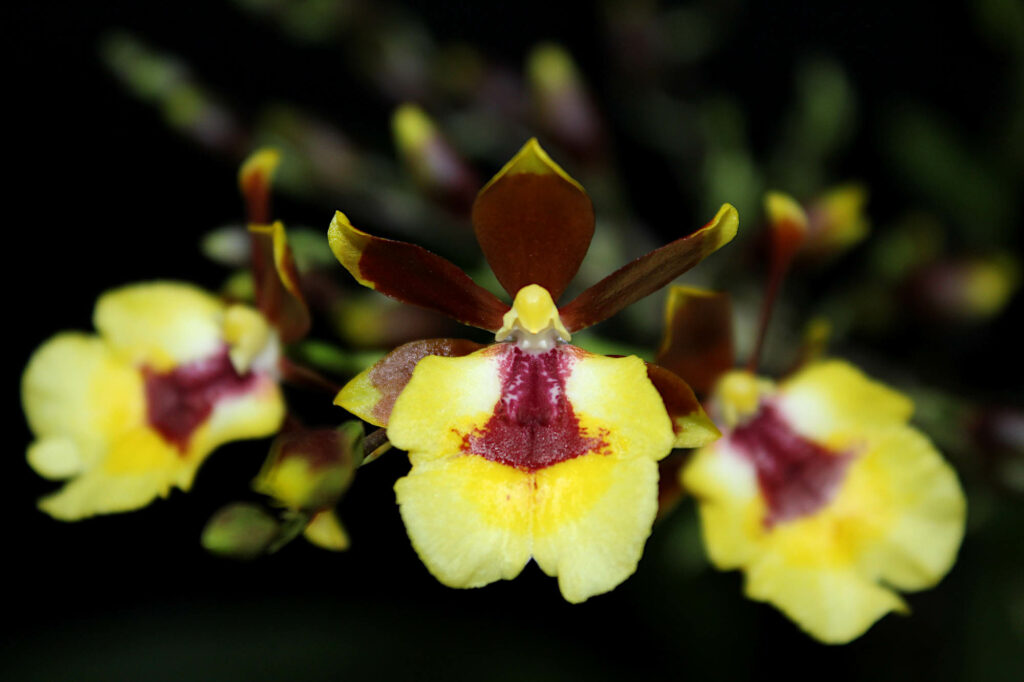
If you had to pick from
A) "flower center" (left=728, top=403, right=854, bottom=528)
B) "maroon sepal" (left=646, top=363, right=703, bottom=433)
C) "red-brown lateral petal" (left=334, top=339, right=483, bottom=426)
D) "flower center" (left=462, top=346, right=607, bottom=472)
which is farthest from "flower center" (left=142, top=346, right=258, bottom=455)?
"flower center" (left=728, top=403, right=854, bottom=528)

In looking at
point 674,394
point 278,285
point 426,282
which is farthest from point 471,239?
point 674,394

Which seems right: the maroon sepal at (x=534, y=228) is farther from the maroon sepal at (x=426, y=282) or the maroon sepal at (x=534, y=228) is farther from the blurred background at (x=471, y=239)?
the blurred background at (x=471, y=239)

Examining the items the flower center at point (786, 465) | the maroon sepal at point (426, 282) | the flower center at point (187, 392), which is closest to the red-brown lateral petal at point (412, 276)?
the maroon sepal at point (426, 282)

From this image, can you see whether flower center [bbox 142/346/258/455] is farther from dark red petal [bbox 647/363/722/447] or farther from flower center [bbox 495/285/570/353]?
dark red petal [bbox 647/363/722/447]

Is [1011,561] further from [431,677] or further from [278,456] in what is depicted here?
[278,456]

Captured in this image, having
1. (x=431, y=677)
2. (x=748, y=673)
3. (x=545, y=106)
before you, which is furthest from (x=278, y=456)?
(x=748, y=673)
